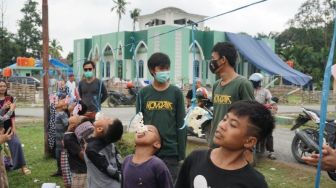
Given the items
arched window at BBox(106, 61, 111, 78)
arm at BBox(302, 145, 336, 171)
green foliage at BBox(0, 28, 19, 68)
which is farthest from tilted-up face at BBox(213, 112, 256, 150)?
green foliage at BBox(0, 28, 19, 68)

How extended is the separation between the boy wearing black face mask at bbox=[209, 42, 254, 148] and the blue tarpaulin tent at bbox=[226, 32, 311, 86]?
23.7m

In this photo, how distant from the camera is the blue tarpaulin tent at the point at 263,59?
27281 millimetres

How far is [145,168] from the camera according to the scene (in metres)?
2.94

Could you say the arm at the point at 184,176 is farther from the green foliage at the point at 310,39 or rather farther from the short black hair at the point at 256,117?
the green foliage at the point at 310,39

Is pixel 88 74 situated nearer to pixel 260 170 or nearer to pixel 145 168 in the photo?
pixel 260 170

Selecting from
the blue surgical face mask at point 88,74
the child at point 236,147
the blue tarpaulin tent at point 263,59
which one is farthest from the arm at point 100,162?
the blue tarpaulin tent at point 263,59

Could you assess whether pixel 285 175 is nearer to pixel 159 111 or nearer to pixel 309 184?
pixel 309 184

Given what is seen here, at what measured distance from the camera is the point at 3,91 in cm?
638

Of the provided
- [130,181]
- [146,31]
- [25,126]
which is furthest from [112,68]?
[130,181]

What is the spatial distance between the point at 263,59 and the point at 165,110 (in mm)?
25647

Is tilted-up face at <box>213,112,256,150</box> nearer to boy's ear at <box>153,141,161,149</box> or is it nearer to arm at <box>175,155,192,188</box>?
arm at <box>175,155,192,188</box>

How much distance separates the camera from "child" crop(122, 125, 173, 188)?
2928mm

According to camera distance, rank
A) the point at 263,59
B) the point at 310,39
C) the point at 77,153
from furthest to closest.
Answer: the point at 310,39 < the point at 263,59 < the point at 77,153

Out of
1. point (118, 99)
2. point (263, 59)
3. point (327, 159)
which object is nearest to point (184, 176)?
point (327, 159)
